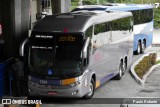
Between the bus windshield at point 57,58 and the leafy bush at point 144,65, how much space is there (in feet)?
25.2

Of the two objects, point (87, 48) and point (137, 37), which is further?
point (137, 37)

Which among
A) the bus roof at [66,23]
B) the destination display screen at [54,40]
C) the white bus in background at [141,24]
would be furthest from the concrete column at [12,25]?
the white bus in background at [141,24]

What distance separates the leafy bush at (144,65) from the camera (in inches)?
910

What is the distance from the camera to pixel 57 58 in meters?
15.7

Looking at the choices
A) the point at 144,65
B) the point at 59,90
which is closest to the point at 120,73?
the point at 144,65

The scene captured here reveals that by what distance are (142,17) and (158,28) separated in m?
27.1

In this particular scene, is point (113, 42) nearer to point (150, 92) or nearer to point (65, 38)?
point (150, 92)

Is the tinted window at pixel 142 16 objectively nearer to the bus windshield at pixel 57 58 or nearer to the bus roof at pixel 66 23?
the bus roof at pixel 66 23

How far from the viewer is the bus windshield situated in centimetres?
1560

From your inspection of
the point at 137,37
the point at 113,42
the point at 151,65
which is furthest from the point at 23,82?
the point at 137,37

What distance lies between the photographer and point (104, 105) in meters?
16.3

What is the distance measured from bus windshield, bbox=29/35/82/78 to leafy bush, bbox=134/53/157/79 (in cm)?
769

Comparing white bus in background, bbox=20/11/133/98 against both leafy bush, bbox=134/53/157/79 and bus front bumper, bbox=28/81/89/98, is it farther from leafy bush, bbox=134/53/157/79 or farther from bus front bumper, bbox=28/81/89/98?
leafy bush, bbox=134/53/157/79

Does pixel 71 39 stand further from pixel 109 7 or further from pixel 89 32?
pixel 109 7
